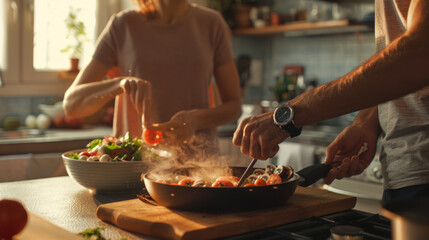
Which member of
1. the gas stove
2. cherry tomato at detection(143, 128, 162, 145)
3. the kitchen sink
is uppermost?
cherry tomato at detection(143, 128, 162, 145)

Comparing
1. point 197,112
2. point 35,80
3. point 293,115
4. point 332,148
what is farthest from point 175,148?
point 35,80

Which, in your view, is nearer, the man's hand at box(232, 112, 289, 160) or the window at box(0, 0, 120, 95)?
the man's hand at box(232, 112, 289, 160)

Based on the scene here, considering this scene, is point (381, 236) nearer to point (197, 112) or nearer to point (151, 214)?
point (151, 214)

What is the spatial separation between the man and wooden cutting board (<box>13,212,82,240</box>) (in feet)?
1.29

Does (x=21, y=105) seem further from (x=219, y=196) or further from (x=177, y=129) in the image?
(x=219, y=196)

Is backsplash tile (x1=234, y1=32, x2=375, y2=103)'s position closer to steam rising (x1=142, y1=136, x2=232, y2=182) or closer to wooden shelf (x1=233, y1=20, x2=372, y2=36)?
wooden shelf (x1=233, y1=20, x2=372, y2=36)

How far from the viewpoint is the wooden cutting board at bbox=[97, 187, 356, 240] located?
975 millimetres

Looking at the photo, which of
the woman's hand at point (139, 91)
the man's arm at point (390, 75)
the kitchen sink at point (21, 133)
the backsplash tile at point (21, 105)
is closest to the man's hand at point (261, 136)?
the man's arm at point (390, 75)

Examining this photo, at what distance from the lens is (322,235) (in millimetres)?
982

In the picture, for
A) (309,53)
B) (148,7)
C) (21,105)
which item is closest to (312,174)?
(148,7)


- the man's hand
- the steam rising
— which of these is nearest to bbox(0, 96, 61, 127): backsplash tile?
the steam rising

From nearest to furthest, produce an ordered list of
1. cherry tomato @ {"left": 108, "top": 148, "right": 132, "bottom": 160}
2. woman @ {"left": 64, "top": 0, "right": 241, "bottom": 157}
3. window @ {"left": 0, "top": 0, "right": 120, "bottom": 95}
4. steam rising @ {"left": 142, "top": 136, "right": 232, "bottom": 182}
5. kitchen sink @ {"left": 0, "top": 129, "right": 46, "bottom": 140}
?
steam rising @ {"left": 142, "top": 136, "right": 232, "bottom": 182}
cherry tomato @ {"left": 108, "top": 148, "right": 132, "bottom": 160}
woman @ {"left": 64, "top": 0, "right": 241, "bottom": 157}
kitchen sink @ {"left": 0, "top": 129, "right": 46, "bottom": 140}
window @ {"left": 0, "top": 0, "right": 120, "bottom": 95}

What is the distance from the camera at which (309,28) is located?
3662mm

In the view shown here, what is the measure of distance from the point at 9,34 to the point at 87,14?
582 millimetres
